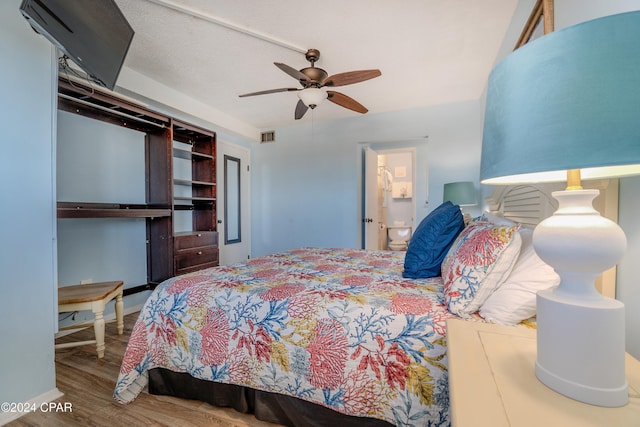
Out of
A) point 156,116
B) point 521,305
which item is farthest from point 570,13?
point 156,116

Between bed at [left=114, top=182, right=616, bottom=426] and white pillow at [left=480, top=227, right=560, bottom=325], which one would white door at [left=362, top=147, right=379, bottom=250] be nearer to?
bed at [left=114, top=182, right=616, bottom=426]

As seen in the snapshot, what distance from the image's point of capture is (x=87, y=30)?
1527 mm

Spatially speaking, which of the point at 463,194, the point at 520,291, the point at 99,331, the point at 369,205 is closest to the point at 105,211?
the point at 99,331

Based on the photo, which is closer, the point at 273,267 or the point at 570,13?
the point at 570,13

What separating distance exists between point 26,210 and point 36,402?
108 centimetres

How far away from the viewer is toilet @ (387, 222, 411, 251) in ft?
18.0

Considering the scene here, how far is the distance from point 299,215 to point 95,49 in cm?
322

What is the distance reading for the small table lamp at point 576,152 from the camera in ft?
1.35

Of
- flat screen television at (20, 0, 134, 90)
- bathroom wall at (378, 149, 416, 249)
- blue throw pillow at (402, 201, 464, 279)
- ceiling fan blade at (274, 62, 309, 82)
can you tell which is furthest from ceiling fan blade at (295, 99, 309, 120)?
bathroom wall at (378, 149, 416, 249)

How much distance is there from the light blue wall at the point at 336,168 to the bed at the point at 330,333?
227 centimetres

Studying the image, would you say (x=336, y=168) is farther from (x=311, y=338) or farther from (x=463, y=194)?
(x=311, y=338)

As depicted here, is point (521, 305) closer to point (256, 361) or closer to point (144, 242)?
point (256, 361)

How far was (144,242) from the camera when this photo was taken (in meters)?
3.07

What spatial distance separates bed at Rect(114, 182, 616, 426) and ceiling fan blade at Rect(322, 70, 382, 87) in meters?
1.25
